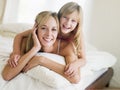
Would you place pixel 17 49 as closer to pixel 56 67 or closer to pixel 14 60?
pixel 14 60

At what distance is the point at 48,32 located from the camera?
1.47m

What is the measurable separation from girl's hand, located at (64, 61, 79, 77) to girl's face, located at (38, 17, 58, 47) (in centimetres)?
→ 18

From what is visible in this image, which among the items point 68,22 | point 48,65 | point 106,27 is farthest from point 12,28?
point 48,65

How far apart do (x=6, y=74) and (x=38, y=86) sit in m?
0.19

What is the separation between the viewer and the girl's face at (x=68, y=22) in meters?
1.56

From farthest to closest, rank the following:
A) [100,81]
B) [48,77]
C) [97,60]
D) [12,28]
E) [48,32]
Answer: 1. [12,28]
2. [100,81]
3. [97,60]
4. [48,32]
5. [48,77]

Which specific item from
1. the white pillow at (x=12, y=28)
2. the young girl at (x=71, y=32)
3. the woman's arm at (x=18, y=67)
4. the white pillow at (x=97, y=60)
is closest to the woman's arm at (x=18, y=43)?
the young girl at (x=71, y=32)

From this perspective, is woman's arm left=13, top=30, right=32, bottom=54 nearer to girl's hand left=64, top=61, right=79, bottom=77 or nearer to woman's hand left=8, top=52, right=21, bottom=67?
woman's hand left=8, top=52, right=21, bottom=67

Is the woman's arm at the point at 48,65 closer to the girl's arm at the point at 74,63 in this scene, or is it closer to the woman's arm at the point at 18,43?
the girl's arm at the point at 74,63

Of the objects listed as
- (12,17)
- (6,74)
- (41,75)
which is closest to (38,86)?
(41,75)

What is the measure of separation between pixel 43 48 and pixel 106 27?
4.29ft

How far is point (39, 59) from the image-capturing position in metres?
1.41

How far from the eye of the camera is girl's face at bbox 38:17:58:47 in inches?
57.9

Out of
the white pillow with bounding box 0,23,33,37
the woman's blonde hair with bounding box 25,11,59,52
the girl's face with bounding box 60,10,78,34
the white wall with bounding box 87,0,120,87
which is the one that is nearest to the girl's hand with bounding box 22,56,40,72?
the woman's blonde hair with bounding box 25,11,59,52
